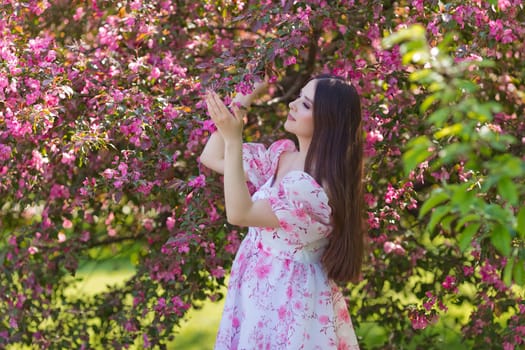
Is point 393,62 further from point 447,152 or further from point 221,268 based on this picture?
point 447,152

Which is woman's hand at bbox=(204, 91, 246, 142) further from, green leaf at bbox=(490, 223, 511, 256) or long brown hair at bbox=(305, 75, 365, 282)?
green leaf at bbox=(490, 223, 511, 256)

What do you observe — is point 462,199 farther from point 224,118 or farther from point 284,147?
point 284,147

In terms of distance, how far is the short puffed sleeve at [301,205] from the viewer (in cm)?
254

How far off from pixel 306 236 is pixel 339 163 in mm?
230

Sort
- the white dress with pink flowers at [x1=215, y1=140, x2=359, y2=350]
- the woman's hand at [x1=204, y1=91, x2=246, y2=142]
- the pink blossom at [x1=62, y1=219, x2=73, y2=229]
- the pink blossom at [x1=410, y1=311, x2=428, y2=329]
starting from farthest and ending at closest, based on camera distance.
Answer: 1. the pink blossom at [x1=62, y1=219, x2=73, y2=229]
2. the pink blossom at [x1=410, y1=311, x2=428, y2=329]
3. the white dress with pink flowers at [x1=215, y1=140, x2=359, y2=350]
4. the woman's hand at [x1=204, y1=91, x2=246, y2=142]

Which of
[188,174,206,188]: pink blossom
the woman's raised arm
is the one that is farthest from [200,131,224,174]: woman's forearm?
[188,174,206,188]: pink blossom

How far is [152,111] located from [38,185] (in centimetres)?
73

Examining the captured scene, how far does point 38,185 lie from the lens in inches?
145

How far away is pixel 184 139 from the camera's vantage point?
3375 millimetres

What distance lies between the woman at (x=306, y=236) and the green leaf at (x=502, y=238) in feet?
3.13

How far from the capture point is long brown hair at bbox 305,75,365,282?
2.63 m

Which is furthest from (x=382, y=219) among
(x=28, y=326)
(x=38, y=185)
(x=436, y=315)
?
(x=28, y=326)

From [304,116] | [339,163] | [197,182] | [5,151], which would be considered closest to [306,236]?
[339,163]

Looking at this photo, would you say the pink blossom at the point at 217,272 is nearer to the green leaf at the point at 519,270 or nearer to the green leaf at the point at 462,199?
the green leaf at the point at 519,270
